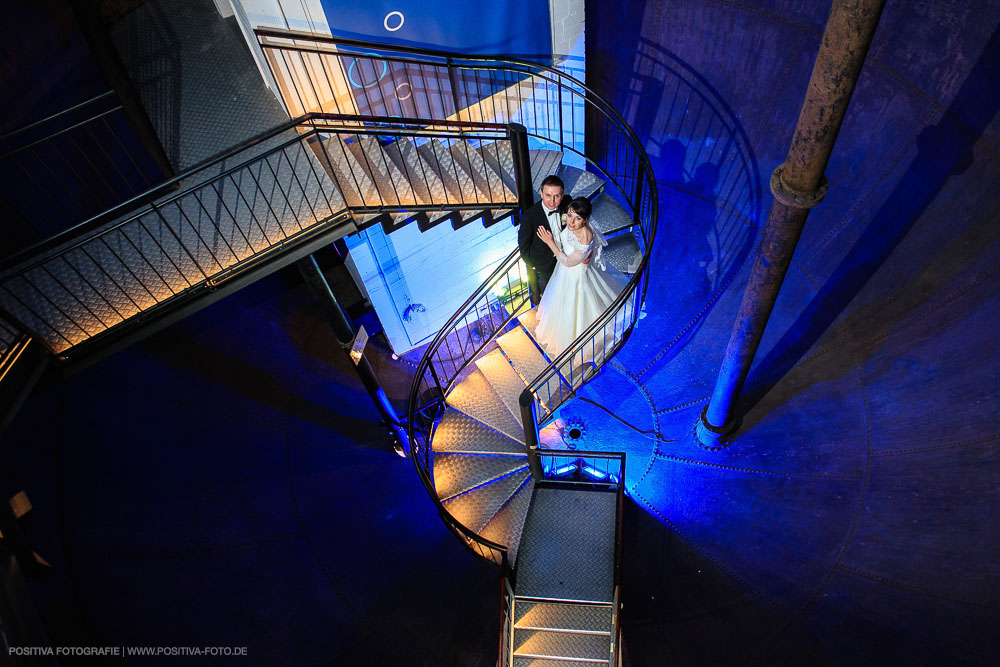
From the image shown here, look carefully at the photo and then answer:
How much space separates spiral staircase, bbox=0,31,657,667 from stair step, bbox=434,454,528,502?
2 centimetres

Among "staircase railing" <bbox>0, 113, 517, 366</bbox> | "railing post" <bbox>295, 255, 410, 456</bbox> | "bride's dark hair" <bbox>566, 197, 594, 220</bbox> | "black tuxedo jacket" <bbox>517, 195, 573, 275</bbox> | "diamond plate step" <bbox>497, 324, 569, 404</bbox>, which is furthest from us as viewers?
"diamond plate step" <bbox>497, 324, 569, 404</bbox>

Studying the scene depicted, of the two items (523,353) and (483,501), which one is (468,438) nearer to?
(483,501)

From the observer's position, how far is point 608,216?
20.4 feet

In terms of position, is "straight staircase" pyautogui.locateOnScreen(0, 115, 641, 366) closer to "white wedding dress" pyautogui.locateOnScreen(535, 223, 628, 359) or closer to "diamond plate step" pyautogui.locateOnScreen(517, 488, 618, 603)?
"white wedding dress" pyautogui.locateOnScreen(535, 223, 628, 359)

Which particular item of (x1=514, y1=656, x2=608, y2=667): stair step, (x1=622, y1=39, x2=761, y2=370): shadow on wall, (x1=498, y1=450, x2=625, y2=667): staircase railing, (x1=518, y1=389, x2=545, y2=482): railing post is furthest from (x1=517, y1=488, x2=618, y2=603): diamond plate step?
(x1=622, y1=39, x2=761, y2=370): shadow on wall

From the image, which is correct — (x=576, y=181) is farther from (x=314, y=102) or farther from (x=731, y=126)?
(x=314, y=102)

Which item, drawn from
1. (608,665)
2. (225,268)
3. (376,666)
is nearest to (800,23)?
(225,268)

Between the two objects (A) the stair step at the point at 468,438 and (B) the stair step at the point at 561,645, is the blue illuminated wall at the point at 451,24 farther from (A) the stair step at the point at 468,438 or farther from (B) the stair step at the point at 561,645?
(B) the stair step at the point at 561,645

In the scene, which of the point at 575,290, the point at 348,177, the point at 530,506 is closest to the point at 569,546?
the point at 530,506

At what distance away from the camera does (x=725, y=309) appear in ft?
20.2

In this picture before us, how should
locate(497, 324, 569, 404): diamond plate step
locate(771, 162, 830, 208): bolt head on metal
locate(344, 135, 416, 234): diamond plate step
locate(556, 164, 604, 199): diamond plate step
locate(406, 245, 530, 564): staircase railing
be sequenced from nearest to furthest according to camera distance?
locate(771, 162, 830, 208): bolt head on metal → locate(344, 135, 416, 234): diamond plate step → locate(406, 245, 530, 564): staircase railing → locate(556, 164, 604, 199): diamond plate step → locate(497, 324, 569, 404): diamond plate step

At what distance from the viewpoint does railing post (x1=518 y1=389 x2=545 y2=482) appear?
209 inches

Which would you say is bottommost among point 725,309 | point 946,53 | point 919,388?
point 919,388

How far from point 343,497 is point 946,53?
6.80 m
